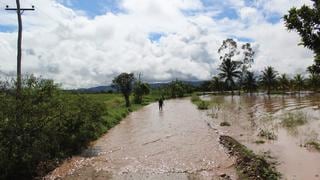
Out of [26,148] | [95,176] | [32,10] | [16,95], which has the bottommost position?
[95,176]

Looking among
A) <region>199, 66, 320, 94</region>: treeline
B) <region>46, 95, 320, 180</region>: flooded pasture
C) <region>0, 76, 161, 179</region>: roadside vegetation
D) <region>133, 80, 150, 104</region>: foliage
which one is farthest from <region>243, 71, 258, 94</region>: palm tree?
<region>0, 76, 161, 179</region>: roadside vegetation

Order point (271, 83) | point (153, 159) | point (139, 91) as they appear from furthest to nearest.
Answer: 1. point (271, 83)
2. point (139, 91)
3. point (153, 159)

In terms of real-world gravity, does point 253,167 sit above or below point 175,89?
below

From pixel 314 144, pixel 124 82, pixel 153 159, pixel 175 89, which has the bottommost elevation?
pixel 153 159

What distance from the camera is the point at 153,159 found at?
61.1 feet

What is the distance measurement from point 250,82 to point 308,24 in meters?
105

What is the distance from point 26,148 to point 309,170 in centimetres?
1021

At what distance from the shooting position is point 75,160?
748 inches

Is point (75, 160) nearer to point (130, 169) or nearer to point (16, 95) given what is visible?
point (130, 169)

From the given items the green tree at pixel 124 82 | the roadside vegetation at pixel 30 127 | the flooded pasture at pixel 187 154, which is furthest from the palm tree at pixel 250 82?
the roadside vegetation at pixel 30 127

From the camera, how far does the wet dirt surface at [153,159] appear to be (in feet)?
51.7

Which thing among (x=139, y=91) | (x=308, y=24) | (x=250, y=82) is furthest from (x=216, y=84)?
(x=308, y=24)

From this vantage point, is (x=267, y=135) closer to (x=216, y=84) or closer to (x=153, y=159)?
(x=153, y=159)

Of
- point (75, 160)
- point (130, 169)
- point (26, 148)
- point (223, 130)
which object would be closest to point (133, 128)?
point (223, 130)
